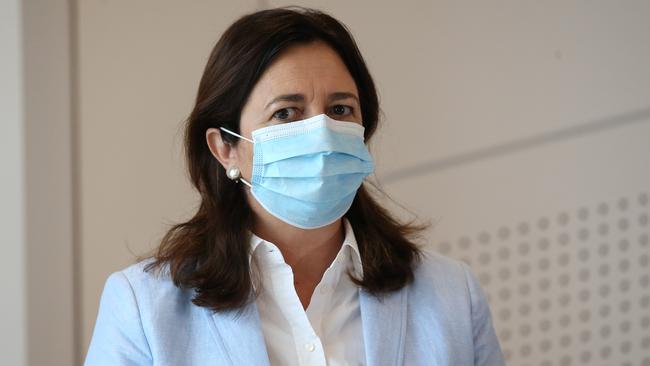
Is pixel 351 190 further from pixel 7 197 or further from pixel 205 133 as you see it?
pixel 7 197

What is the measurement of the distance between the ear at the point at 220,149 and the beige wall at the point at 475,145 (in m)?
0.49

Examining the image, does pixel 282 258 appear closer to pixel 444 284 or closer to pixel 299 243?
pixel 299 243

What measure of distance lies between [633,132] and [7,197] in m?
1.99

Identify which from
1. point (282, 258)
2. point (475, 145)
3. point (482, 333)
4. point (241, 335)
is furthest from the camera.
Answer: point (475, 145)

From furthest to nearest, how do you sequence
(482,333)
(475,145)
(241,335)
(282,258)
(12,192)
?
1. (475,145)
2. (12,192)
3. (482,333)
4. (282,258)
5. (241,335)

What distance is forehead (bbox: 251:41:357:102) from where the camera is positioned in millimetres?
1830

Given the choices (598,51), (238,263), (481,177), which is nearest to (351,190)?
(238,263)

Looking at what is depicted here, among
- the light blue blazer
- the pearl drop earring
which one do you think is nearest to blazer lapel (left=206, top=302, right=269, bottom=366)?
the light blue blazer

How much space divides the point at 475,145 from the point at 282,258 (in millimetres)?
1089

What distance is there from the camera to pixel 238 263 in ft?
6.16

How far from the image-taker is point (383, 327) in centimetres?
186

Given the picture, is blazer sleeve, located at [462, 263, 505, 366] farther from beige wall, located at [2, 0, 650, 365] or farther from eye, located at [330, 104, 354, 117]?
beige wall, located at [2, 0, 650, 365]

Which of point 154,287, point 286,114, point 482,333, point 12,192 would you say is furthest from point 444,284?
point 12,192

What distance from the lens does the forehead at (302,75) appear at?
1830mm
